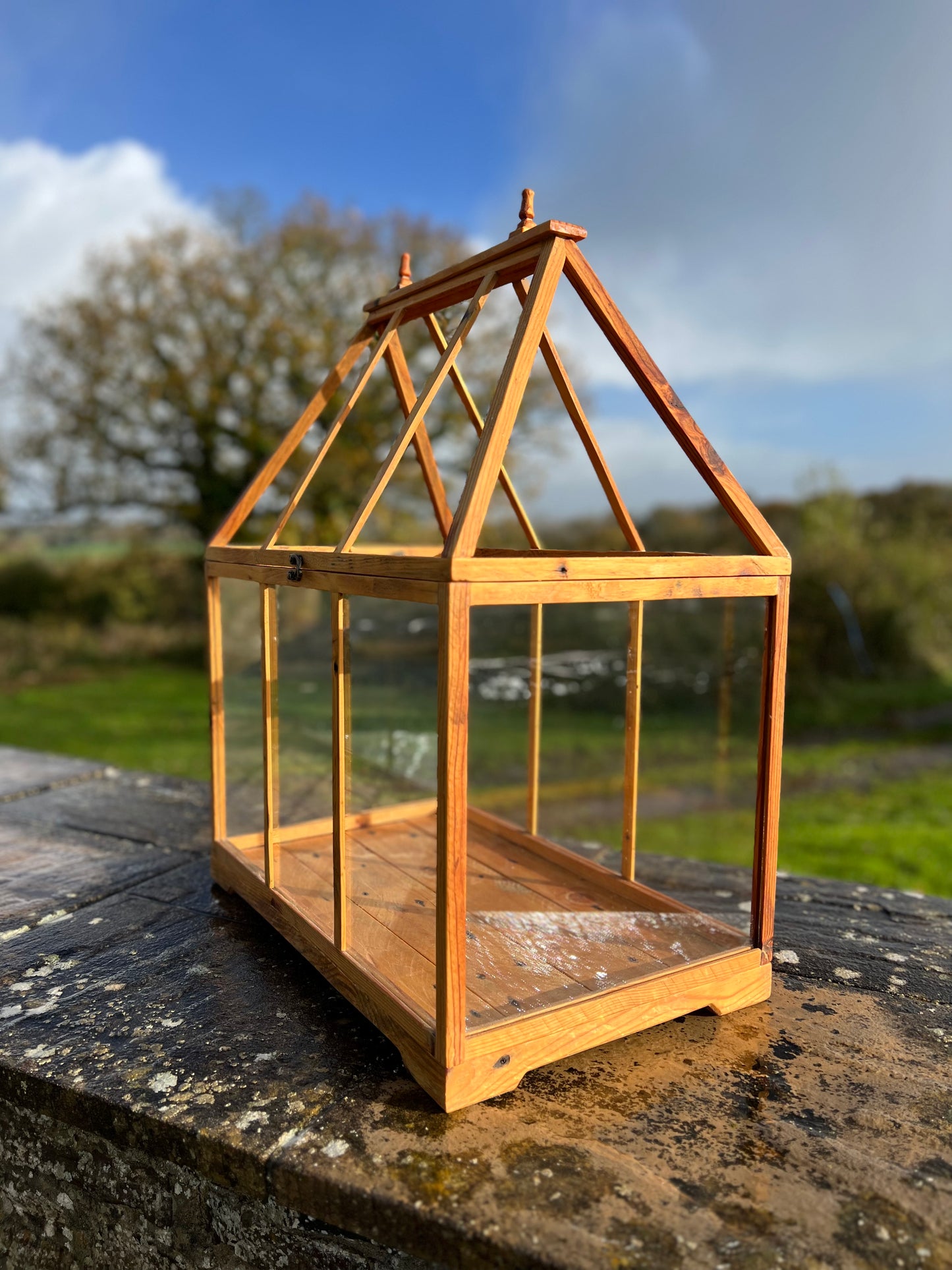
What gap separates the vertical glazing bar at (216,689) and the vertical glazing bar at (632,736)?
4.24 feet

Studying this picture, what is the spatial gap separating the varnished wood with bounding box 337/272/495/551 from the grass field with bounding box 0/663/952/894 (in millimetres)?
5181

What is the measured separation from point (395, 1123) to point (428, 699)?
11.9ft

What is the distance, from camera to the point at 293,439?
2.75m

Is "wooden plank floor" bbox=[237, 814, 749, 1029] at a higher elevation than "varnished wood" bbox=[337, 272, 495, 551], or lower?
lower

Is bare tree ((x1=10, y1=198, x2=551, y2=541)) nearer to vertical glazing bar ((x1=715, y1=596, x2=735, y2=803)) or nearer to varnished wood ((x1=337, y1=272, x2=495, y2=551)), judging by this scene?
vertical glazing bar ((x1=715, y1=596, x2=735, y2=803))

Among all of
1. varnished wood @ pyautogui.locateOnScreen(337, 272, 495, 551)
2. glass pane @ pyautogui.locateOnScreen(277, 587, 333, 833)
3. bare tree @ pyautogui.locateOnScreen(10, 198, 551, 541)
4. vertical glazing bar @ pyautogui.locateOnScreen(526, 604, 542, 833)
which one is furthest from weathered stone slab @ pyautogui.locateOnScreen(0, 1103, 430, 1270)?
bare tree @ pyautogui.locateOnScreen(10, 198, 551, 541)

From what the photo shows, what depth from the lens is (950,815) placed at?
7.54 meters

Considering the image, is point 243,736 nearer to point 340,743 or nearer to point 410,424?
point 340,743

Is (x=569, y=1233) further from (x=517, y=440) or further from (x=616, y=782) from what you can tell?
(x=517, y=440)

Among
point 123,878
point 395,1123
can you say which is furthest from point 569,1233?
point 123,878

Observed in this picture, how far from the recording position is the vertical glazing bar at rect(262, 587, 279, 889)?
2352 mm

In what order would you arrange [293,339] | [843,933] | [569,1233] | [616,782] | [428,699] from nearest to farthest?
[569,1233], [843,933], [428,699], [616,782], [293,339]

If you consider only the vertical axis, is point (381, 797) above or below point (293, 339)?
below

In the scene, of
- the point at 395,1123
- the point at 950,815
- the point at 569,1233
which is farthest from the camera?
the point at 950,815
